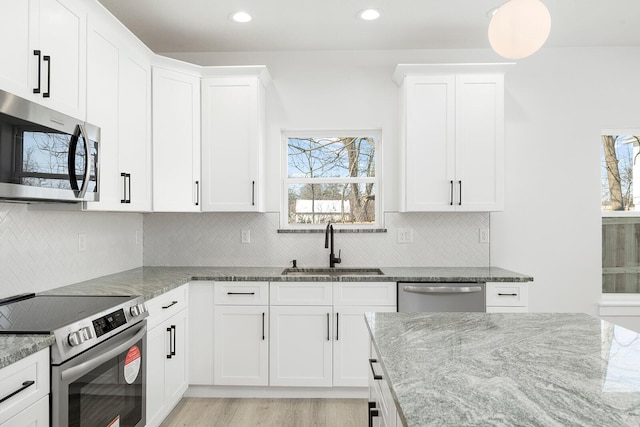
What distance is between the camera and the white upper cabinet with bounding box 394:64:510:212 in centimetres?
311

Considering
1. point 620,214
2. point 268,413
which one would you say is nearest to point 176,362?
point 268,413

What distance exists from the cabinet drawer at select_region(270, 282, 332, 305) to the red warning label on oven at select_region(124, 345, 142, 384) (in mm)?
1014

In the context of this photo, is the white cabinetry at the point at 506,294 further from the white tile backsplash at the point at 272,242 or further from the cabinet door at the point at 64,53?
the cabinet door at the point at 64,53

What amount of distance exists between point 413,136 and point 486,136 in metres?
0.56

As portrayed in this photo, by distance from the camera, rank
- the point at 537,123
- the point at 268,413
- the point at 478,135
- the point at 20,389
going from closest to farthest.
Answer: the point at 20,389, the point at 268,413, the point at 478,135, the point at 537,123

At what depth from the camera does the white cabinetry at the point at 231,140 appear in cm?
314

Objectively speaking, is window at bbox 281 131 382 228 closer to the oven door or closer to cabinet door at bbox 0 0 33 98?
the oven door

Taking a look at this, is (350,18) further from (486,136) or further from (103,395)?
(103,395)

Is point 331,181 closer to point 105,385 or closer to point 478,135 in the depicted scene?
point 478,135

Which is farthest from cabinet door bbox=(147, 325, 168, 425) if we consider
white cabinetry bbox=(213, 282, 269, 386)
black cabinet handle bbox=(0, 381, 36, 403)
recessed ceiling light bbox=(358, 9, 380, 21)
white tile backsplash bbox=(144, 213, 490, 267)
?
recessed ceiling light bbox=(358, 9, 380, 21)

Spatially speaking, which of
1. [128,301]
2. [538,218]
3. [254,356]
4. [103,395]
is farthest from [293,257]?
[538,218]

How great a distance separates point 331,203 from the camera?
11.8 feet

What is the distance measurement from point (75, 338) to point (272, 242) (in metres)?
2.00

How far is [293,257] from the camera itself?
346 cm
